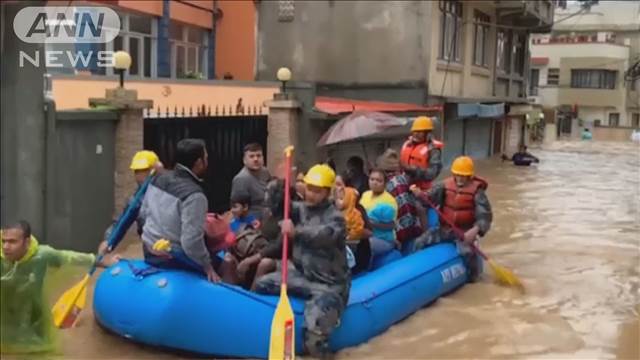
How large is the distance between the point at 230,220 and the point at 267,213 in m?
0.55

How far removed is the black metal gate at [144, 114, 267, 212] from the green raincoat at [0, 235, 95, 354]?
21.1ft

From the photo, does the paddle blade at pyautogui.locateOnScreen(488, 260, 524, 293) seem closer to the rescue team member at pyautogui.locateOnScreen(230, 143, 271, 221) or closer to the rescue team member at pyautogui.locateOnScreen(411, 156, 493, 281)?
the rescue team member at pyautogui.locateOnScreen(411, 156, 493, 281)

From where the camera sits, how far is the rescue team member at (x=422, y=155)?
909cm

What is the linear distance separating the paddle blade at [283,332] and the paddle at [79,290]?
1.39m

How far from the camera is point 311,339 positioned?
614cm

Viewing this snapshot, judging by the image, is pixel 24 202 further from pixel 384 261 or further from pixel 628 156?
pixel 628 156

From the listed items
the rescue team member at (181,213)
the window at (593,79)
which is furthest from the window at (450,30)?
the window at (593,79)

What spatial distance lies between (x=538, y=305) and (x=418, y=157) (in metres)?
2.21

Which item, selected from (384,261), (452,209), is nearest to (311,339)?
(384,261)

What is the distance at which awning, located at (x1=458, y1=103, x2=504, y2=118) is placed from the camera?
21.0 metres

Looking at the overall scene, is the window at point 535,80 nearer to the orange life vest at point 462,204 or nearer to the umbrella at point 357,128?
the umbrella at point 357,128

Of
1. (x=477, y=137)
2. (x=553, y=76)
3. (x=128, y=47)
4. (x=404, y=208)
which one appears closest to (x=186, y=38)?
(x=128, y=47)

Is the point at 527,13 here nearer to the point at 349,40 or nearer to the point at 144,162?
the point at 349,40

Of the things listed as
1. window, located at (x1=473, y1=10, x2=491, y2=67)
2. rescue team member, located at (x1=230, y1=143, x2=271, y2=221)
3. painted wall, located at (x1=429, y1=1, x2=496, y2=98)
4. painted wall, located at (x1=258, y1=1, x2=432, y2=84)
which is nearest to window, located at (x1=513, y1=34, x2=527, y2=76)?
painted wall, located at (x1=429, y1=1, x2=496, y2=98)
